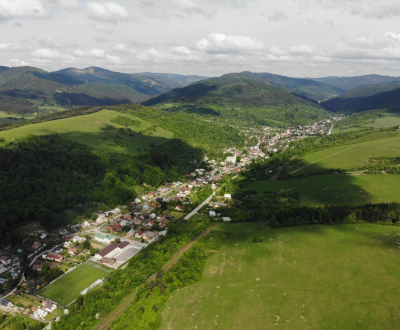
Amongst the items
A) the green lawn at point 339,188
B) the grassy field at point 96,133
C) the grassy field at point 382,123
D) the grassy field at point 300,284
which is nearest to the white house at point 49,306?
the grassy field at point 300,284

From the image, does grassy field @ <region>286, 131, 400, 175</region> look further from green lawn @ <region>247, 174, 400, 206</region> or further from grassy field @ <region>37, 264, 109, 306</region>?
grassy field @ <region>37, 264, 109, 306</region>

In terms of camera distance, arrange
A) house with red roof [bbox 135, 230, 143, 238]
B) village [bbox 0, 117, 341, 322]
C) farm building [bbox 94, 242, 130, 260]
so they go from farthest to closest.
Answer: house with red roof [bbox 135, 230, 143, 238] < farm building [bbox 94, 242, 130, 260] < village [bbox 0, 117, 341, 322]

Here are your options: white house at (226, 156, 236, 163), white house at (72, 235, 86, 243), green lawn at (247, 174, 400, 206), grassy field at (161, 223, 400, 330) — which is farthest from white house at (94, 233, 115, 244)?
white house at (226, 156, 236, 163)

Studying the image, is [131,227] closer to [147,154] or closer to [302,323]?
[302,323]

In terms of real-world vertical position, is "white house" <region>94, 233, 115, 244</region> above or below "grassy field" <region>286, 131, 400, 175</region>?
below

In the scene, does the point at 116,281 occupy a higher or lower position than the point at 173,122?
lower

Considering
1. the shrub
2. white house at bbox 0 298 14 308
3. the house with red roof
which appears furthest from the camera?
the house with red roof

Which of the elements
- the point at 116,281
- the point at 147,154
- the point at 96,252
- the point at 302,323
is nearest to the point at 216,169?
the point at 147,154

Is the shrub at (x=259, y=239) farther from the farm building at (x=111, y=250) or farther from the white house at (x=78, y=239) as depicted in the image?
the white house at (x=78, y=239)
